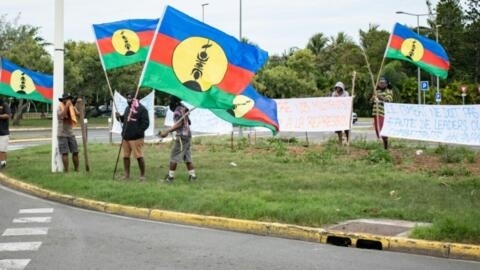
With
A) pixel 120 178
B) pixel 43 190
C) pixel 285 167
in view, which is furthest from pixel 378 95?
pixel 43 190

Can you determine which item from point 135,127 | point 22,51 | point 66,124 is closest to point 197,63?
point 135,127

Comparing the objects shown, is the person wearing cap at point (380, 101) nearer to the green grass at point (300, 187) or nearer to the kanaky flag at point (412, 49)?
the green grass at point (300, 187)

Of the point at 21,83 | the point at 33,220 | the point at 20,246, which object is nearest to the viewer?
the point at 20,246

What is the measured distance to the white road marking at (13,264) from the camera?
23.1 feet

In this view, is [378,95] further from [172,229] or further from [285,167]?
[172,229]

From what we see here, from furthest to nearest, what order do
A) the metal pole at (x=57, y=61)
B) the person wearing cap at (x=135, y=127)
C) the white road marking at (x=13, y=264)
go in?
1. the metal pole at (x=57, y=61)
2. the person wearing cap at (x=135, y=127)
3. the white road marking at (x=13, y=264)

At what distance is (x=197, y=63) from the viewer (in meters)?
12.6

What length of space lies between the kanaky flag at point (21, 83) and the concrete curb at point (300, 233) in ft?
20.1

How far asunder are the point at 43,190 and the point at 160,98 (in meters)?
57.7

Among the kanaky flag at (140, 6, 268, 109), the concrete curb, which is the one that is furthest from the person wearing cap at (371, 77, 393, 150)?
the concrete curb

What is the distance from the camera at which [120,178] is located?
13.4 metres

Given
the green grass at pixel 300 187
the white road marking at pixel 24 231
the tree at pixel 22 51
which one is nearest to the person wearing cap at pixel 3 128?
the green grass at pixel 300 187

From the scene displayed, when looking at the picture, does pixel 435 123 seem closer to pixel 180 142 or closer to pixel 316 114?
pixel 316 114

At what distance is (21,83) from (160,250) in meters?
10.4
